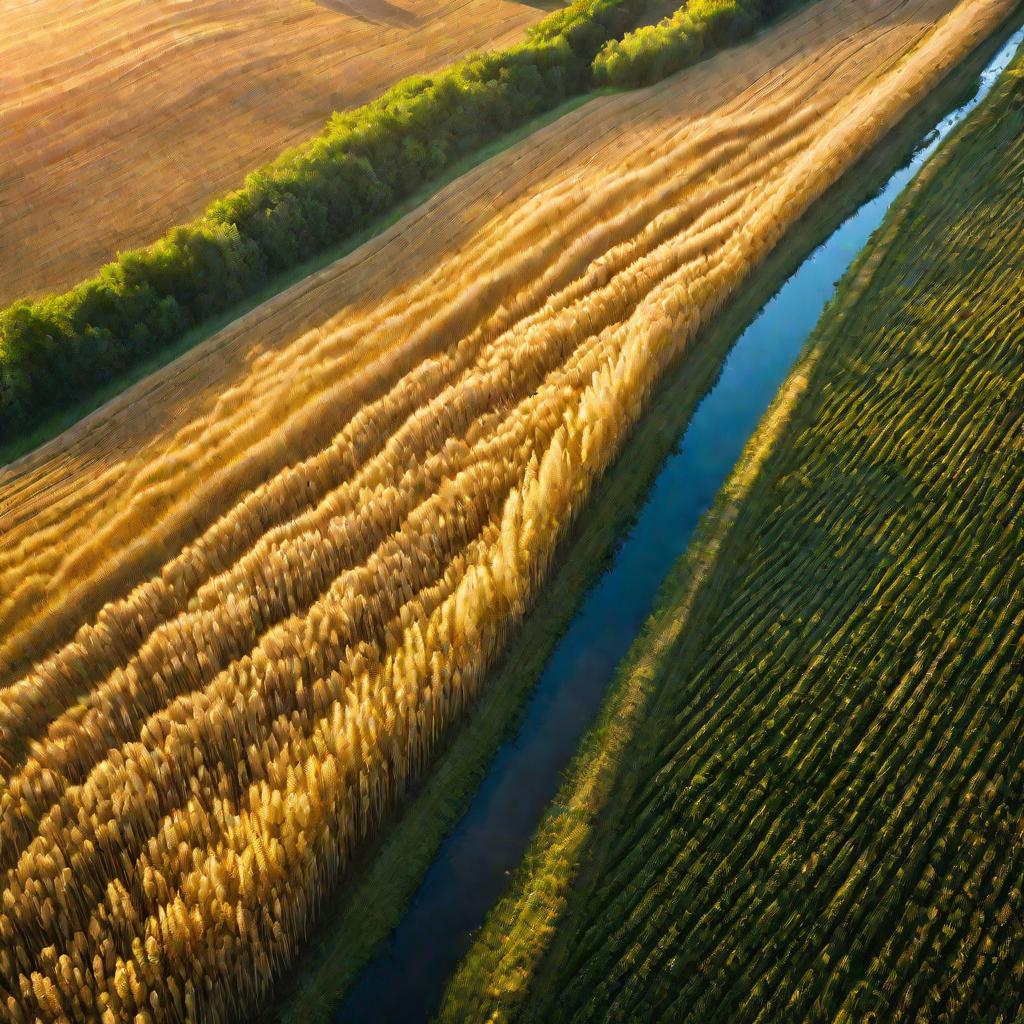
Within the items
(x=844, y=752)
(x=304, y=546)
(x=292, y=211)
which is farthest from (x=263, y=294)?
(x=844, y=752)

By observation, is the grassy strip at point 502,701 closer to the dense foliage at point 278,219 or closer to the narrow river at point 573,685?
the narrow river at point 573,685

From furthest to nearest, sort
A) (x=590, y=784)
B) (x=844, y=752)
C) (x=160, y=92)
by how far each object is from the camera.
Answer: (x=160, y=92), (x=590, y=784), (x=844, y=752)

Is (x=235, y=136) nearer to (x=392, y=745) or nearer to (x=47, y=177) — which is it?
(x=47, y=177)

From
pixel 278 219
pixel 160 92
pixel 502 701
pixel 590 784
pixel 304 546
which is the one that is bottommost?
pixel 590 784

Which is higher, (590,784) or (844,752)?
(590,784)

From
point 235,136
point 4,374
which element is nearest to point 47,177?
point 235,136

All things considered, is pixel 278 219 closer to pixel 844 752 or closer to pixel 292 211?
pixel 292 211

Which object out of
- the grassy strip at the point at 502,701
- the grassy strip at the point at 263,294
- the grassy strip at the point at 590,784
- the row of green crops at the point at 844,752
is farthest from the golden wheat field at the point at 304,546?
the row of green crops at the point at 844,752

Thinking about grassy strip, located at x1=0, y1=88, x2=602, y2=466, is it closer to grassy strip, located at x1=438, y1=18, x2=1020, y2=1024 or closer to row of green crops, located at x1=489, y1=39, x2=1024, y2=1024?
grassy strip, located at x1=438, y1=18, x2=1020, y2=1024
